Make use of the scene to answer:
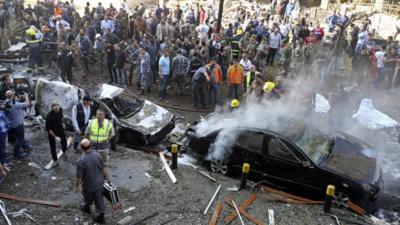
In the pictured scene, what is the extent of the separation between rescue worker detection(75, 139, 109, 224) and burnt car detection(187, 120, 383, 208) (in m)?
3.21

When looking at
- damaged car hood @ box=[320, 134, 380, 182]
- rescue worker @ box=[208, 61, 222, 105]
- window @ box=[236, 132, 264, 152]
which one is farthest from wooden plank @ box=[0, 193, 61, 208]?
rescue worker @ box=[208, 61, 222, 105]

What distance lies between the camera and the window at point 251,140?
29.5ft

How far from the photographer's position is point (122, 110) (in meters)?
11.6

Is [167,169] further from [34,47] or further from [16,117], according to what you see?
[34,47]

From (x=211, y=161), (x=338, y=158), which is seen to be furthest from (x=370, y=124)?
(x=211, y=161)

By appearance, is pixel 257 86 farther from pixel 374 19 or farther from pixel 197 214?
pixel 374 19

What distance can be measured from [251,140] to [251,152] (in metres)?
0.27

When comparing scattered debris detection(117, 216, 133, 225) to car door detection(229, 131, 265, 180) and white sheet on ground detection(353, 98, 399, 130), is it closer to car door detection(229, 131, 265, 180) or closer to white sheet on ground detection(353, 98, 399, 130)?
car door detection(229, 131, 265, 180)

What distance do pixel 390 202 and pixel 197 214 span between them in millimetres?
4524

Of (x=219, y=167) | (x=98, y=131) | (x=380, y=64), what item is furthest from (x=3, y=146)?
(x=380, y=64)

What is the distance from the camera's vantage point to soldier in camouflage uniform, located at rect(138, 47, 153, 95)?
14508 millimetres

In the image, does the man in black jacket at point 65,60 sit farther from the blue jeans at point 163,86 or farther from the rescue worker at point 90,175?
the rescue worker at point 90,175

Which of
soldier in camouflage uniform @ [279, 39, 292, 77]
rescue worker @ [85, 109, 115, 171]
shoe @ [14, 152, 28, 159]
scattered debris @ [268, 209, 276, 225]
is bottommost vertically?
scattered debris @ [268, 209, 276, 225]

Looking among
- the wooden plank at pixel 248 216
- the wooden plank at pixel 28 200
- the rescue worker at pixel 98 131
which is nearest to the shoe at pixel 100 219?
the wooden plank at pixel 28 200
